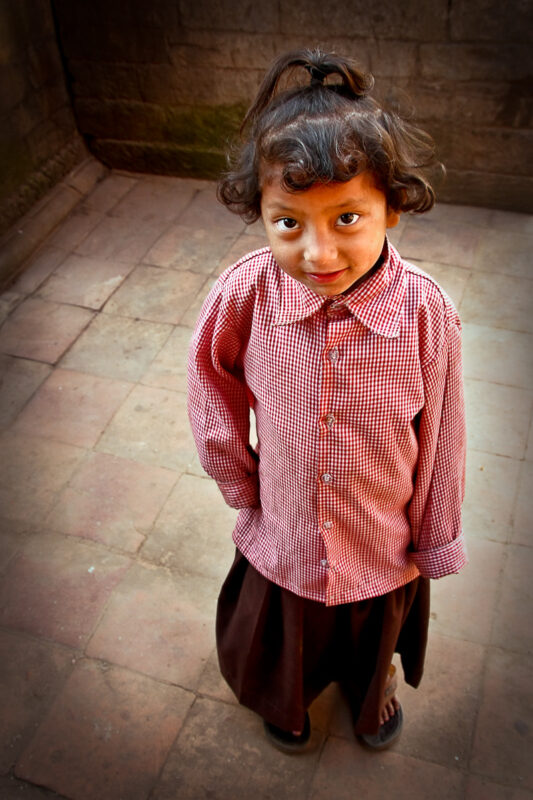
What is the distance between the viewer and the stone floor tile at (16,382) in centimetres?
327

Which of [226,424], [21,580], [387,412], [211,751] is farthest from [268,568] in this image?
[21,580]

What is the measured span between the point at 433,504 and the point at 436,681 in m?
0.93

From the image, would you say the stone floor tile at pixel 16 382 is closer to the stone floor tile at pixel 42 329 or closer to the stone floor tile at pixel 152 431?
the stone floor tile at pixel 42 329

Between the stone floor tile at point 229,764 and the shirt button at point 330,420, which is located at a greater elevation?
the shirt button at point 330,420

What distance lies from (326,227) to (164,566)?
67.6 inches

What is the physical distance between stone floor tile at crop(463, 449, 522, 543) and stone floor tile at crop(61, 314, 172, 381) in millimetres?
1490

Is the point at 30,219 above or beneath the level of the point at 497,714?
above

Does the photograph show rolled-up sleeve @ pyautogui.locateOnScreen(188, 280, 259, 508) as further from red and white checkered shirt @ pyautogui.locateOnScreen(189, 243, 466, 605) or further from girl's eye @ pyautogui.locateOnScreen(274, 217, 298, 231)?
girl's eye @ pyautogui.locateOnScreen(274, 217, 298, 231)

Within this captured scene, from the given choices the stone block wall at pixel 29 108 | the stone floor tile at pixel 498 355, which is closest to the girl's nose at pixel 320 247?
the stone floor tile at pixel 498 355

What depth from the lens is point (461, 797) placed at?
2059 millimetres

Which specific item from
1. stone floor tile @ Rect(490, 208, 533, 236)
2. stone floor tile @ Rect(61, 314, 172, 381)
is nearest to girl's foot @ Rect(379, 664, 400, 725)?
stone floor tile @ Rect(61, 314, 172, 381)

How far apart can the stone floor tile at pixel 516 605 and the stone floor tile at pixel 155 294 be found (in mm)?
1889

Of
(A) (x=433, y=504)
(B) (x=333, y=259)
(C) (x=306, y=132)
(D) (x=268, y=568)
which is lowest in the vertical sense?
(D) (x=268, y=568)

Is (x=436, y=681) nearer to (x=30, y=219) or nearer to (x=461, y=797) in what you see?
(x=461, y=797)
